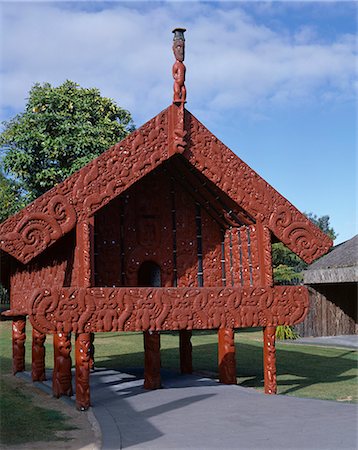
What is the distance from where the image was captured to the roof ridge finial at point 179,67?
1037 cm

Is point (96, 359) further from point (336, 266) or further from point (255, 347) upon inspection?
point (336, 266)

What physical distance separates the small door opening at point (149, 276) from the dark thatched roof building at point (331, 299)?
1278cm

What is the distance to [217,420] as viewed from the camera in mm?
8328

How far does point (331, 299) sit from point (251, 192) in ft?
52.2

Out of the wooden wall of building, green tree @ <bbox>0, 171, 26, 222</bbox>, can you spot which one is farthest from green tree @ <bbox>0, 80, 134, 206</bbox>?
the wooden wall of building

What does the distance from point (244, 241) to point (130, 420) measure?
168 inches

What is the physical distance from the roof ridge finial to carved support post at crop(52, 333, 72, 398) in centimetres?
457

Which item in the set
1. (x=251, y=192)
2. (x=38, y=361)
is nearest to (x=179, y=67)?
(x=251, y=192)

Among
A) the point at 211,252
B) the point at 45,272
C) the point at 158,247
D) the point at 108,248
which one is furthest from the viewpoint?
the point at 211,252

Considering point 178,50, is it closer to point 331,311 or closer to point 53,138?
point 53,138

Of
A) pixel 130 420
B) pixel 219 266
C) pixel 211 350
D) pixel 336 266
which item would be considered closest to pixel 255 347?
pixel 211 350

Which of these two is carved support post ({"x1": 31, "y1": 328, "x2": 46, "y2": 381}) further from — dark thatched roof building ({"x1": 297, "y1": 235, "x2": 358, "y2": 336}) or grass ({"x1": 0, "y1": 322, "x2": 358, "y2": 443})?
dark thatched roof building ({"x1": 297, "y1": 235, "x2": 358, "y2": 336})

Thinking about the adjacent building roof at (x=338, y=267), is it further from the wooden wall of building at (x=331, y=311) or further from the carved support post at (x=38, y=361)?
the carved support post at (x=38, y=361)

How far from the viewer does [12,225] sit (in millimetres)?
9383
